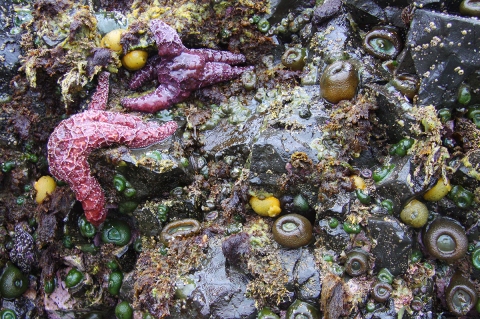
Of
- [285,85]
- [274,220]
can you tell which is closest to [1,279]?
[274,220]

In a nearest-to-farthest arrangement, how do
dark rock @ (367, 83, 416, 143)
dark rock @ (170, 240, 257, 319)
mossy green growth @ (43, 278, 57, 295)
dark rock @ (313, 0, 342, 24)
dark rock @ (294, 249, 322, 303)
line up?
dark rock @ (294, 249, 322, 303) → dark rock @ (170, 240, 257, 319) → dark rock @ (367, 83, 416, 143) → dark rock @ (313, 0, 342, 24) → mossy green growth @ (43, 278, 57, 295)

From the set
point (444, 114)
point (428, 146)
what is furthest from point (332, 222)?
point (444, 114)

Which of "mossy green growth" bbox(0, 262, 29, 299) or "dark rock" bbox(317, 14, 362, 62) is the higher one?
"dark rock" bbox(317, 14, 362, 62)

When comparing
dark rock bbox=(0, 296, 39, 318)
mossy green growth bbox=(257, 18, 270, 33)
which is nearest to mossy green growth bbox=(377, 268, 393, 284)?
mossy green growth bbox=(257, 18, 270, 33)

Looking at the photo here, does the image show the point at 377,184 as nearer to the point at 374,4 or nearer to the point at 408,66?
the point at 408,66

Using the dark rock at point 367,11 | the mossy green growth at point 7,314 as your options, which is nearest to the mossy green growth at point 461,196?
the dark rock at point 367,11

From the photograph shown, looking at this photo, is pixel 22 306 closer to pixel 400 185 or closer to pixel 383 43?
pixel 400 185

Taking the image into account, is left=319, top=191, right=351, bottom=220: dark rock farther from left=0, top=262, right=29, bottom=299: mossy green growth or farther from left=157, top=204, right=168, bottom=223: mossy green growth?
left=0, top=262, right=29, bottom=299: mossy green growth

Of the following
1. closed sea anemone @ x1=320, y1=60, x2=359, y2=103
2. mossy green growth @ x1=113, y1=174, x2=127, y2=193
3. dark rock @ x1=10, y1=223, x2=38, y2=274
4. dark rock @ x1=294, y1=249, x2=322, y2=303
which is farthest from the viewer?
dark rock @ x1=10, y1=223, x2=38, y2=274
